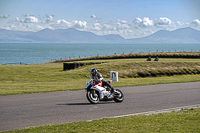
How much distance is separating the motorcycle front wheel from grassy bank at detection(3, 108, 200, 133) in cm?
439

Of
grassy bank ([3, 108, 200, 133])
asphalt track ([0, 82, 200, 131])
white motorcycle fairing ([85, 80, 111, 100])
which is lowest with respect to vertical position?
asphalt track ([0, 82, 200, 131])

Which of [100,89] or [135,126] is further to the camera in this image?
[100,89]

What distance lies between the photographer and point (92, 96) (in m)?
15.1

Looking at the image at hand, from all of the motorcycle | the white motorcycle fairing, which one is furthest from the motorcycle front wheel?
the white motorcycle fairing

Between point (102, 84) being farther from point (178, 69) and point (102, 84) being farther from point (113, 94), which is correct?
point (178, 69)

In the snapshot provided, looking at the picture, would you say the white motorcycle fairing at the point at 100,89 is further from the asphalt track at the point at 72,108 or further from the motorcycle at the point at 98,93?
the asphalt track at the point at 72,108

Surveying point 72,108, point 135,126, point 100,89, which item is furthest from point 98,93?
point 135,126

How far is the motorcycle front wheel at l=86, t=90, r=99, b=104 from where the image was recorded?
14.9 m

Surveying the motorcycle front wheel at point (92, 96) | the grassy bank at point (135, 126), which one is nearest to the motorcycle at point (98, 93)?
the motorcycle front wheel at point (92, 96)

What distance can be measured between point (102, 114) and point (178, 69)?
2931cm

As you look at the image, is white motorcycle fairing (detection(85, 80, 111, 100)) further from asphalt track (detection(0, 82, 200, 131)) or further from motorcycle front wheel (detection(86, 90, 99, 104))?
asphalt track (detection(0, 82, 200, 131))

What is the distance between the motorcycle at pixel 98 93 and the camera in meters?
14.9

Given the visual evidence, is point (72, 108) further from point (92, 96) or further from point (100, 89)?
point (100, 89)

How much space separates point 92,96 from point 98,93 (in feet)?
1.05
